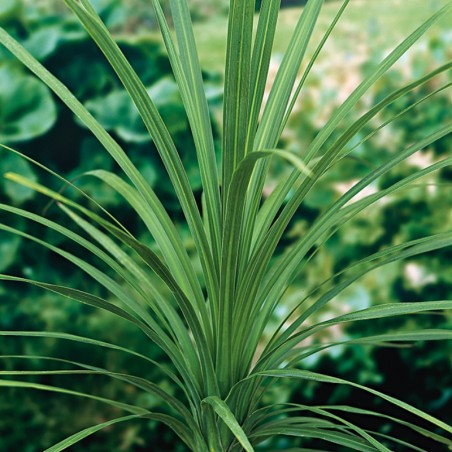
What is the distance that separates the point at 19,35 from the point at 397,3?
4.14 feet

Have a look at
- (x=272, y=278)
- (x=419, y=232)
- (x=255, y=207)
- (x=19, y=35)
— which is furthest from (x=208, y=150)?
(x=19, y=35)

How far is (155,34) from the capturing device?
2469 millimetres

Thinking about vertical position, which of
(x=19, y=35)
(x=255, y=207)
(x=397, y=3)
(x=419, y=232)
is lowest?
(x=255, y=207)

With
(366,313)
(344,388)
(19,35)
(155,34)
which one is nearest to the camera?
(366,313)

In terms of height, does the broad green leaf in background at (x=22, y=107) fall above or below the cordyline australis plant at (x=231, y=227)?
above

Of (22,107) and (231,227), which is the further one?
(22,107)

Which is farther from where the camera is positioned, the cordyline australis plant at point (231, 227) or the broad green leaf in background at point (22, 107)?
the broad green leaf in background at point (22, 107)

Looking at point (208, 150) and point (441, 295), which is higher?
point (441, 295)

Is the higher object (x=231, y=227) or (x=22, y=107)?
(x=22, y=107)

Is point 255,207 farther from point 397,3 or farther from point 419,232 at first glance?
point 397,3

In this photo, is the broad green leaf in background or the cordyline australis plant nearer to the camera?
the cordyline australis plant

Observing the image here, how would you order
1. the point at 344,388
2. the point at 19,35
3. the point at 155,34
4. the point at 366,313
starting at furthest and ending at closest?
the point at 155,34 → the point at 19,35 → the point at 344,388 → the point at 366,313

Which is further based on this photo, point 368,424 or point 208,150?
point 368,424

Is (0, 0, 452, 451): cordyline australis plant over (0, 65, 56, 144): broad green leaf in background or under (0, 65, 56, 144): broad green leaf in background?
under
